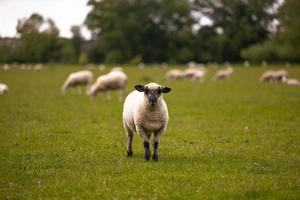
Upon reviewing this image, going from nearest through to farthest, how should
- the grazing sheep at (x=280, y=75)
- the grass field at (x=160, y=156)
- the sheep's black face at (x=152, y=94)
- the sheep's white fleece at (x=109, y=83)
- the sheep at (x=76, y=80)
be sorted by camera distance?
the grass field at (x=160, y=156)
the sheep's black face at (x=152, y=94)
the sheep's white fleece at (x=109, y=83)
the sheep at (x=76, y=80)
the grazing sheep at (x=280, y=75)

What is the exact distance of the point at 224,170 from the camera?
10.7 metres

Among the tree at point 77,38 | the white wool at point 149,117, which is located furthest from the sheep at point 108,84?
the tree at point 77,38

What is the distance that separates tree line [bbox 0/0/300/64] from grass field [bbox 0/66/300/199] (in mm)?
73154

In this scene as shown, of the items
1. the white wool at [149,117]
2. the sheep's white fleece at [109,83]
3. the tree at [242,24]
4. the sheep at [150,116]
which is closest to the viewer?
the sheep at [150,116]

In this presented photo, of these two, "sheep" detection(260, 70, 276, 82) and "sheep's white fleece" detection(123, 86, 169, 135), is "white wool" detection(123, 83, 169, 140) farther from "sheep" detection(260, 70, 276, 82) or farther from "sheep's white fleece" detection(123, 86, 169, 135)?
"sheep" detection(260, 70, 276, 82)

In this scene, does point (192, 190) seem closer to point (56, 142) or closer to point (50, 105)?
point (56, 142)

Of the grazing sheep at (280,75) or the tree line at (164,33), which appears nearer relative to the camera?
the grazing sheep at (280,75)

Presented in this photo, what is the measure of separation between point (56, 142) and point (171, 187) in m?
5.96

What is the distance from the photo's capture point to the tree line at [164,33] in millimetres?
97812

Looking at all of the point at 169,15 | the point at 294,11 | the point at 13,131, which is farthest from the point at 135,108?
the point at 169,15

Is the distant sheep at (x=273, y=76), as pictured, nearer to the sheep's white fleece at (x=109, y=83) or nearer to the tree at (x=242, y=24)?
the sheep's white fleece at (x=109, y=83)

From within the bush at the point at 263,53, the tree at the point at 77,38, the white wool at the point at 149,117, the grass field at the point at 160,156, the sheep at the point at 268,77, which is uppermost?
the tree at the point at 77,38

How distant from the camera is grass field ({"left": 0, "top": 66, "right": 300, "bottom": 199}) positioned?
9.06m

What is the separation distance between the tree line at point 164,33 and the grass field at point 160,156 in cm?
7315
